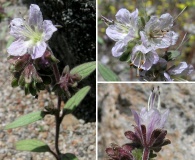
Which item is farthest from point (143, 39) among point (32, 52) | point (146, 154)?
point (32, 52)

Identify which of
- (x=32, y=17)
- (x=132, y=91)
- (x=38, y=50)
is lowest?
(x=132, y=91)

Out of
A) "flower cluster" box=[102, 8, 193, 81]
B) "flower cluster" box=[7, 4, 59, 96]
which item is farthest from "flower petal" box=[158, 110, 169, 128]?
"flower cluster" box=[7, 4, 59, 96]

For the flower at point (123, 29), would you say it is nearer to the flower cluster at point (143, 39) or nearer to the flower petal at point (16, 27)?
the flower cluster at point (143, 39)

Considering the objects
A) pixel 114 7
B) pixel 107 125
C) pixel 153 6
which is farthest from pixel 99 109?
pixel 114 7

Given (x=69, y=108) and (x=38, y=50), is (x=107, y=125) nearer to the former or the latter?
(x=69, y=108)

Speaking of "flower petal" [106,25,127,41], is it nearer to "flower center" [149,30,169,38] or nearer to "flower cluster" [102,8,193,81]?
"flower cluster" [102,8,193,81]

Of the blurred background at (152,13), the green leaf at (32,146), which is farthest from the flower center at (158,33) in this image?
the blurred background at (152,13)

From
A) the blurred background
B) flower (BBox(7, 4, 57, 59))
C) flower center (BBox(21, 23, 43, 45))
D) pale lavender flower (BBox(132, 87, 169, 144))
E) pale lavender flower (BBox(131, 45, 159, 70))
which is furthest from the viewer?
the blurred background
